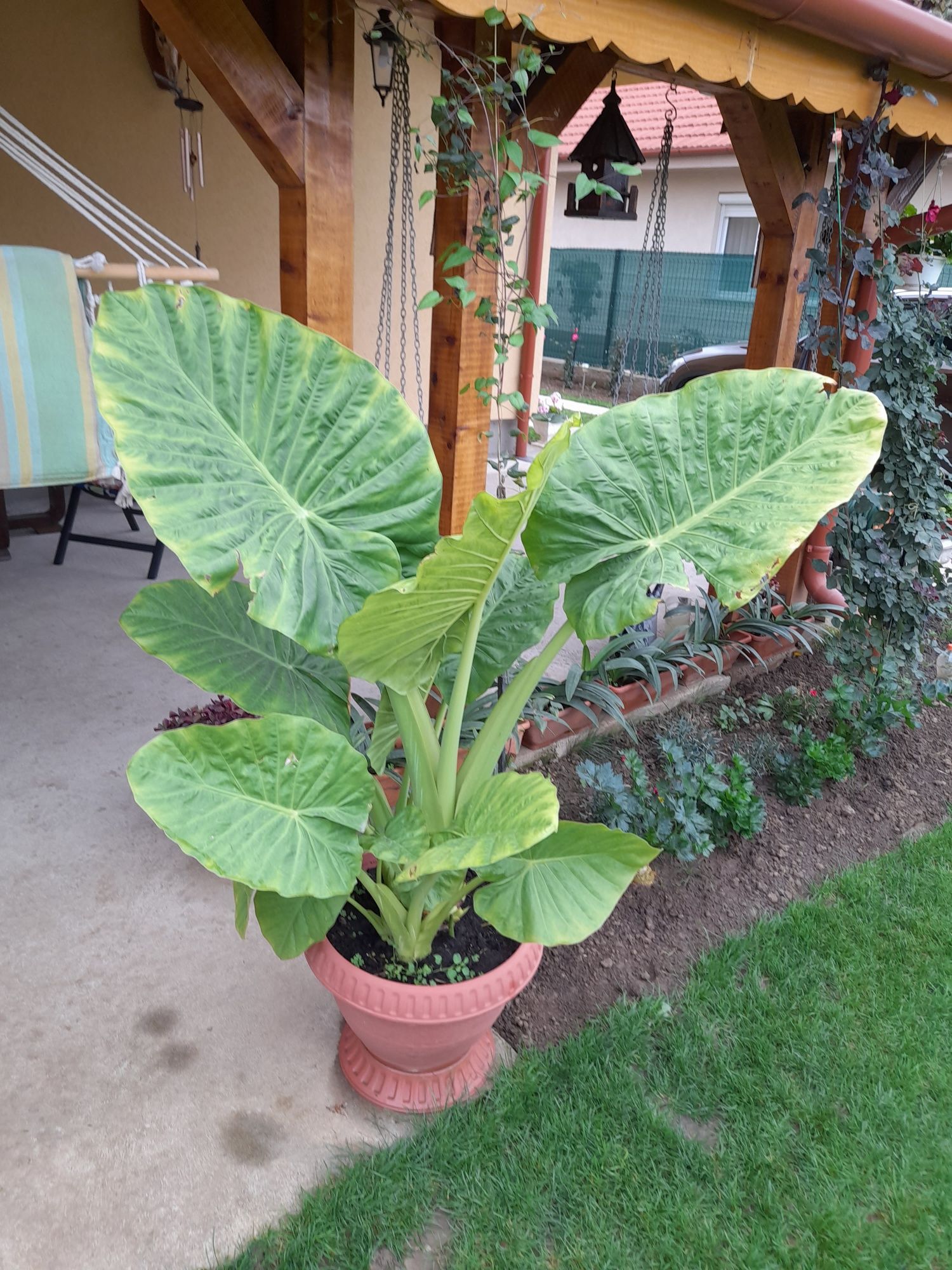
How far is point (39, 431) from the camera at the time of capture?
220 centimetres

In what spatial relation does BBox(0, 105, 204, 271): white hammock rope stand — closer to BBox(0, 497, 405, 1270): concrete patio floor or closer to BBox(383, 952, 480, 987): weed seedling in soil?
BBox(0, 497, 405, 1270): concrete patio floor

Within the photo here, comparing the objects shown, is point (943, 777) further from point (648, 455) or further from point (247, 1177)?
point (247, 1177)

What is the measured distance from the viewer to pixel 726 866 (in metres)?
2.51

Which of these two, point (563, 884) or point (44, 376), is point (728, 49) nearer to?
point (44, 376)

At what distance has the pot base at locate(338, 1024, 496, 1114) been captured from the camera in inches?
67.4

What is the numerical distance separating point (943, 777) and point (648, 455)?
216 cm

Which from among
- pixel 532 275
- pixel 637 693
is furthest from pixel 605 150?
pixel 532 275

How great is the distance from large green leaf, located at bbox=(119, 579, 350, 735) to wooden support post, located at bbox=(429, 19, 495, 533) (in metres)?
0.63

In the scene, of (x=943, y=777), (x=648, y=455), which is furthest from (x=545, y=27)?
(x=943, y=777)

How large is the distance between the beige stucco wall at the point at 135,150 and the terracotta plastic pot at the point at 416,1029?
4268 millimetres

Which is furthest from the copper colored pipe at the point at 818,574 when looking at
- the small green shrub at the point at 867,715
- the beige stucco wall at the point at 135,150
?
the beige stucco wall at the point at 135,150

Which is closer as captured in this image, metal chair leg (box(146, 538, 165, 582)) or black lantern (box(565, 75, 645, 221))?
Answer: black lantern (box(565, 75, 645, 221))

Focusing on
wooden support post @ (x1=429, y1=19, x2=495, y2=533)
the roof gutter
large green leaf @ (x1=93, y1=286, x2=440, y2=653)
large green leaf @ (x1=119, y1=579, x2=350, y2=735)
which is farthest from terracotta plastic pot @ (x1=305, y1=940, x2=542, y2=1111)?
the roof gutter

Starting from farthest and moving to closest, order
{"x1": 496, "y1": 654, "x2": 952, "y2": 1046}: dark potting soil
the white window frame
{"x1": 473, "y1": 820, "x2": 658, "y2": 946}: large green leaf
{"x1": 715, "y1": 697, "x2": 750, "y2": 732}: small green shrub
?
the white window frame, {"x1": 715, "y1": 697, "x2": 750, "y2": 732}: small green shrub, {"x1": 496, "y1": 654, "x2": 952, "y2": 1046}: dark potting soil, {"x1": 473, "y1": 820, "x2": 658, "y2": 946}: large green leaf
